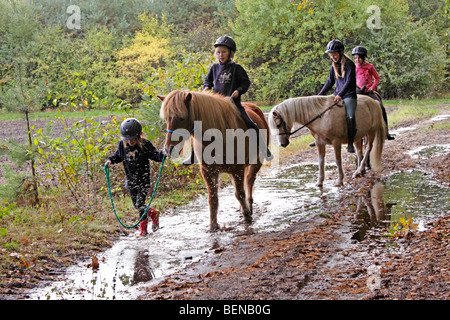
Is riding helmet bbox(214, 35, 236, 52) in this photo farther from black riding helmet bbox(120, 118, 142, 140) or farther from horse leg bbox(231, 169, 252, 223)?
horse leg bbox(231, 169, 252, 223)

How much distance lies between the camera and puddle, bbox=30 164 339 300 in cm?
450

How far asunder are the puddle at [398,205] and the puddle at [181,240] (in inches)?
30.0

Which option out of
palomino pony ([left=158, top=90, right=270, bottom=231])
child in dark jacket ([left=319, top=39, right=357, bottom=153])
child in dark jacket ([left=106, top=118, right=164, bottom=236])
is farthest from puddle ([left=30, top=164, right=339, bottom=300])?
child in dark jacket ([left=319, top=39, right=357, bottom=153])

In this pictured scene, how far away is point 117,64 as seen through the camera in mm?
30969

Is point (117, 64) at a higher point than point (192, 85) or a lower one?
higher

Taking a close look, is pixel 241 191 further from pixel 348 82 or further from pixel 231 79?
pixel 348 82

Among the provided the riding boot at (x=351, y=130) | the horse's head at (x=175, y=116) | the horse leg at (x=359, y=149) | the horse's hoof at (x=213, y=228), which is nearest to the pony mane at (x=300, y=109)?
the riding boot at (x=351, y=130)

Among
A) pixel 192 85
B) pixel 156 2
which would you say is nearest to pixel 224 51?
pixel 192 85

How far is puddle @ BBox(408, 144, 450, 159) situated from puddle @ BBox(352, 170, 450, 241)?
275 cm

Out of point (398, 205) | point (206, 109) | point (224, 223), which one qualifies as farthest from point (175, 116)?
point (398, 205)

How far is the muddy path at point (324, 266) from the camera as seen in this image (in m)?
3.71

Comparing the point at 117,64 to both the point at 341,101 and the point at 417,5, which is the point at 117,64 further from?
the point at 417,5
